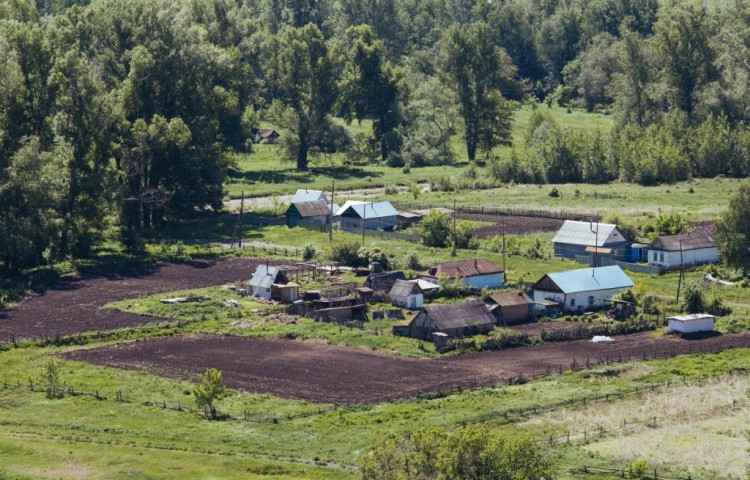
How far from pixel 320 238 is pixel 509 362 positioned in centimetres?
4541

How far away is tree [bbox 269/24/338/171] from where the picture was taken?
167125 millimetres

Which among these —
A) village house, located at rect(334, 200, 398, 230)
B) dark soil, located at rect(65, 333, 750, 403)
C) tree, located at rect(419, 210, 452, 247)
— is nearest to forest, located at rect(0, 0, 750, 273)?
village house, located at rect(334, 200, 398, 230)

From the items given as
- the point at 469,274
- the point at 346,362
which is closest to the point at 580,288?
the point at 469,274

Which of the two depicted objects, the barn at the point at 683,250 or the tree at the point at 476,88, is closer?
the barn at the point at 683,250

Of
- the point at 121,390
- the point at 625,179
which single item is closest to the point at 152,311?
the point at 121,390

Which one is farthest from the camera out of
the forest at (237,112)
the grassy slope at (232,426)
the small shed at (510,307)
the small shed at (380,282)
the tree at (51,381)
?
the forest at (237,112)

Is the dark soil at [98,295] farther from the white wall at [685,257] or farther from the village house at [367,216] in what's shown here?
the white wall at [685,257]

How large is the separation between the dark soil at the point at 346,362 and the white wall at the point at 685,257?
20.7 metres

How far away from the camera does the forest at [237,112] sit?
4587 inches

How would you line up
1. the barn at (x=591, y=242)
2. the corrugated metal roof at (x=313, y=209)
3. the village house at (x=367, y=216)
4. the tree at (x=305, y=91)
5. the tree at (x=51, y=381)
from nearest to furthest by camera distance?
the tree at (x=51, y=381) < the barn at (x=591, y=242) < the village house at (x=367, y=216) < the corrugated metal roof at (x=313, y=209) < the tree at (x=305, y=91)

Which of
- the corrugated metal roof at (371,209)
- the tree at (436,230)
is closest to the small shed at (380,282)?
the tree at (436,230)

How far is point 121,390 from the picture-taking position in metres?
76.6

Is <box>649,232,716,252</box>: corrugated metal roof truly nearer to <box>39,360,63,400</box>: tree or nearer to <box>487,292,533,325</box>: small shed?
<box>487,292,533,325</box>: small shed

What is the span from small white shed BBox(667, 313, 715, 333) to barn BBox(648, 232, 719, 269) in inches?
711
